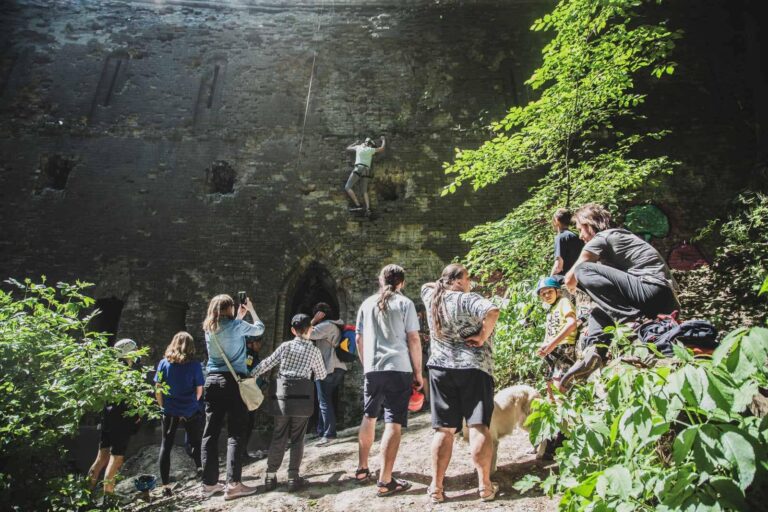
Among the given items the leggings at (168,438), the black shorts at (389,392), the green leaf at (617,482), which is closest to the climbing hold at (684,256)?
the black shorts at (389,392)

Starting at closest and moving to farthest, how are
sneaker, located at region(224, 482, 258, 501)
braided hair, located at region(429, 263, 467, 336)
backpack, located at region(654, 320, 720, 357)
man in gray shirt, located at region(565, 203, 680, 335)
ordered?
backpack, located at region(654, 320, 720, 357) → man in gray shirt, located at region(565, 203, 680, 335) → braided hair, located at region(429, 263, 467, 336) → sneaker, located at region(224, 482, 258, 501)

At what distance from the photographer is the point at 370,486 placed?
3465 millimetres

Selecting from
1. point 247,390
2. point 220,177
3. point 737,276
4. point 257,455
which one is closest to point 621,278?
point 247,390

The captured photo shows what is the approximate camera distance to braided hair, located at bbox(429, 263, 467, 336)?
316 centimetres

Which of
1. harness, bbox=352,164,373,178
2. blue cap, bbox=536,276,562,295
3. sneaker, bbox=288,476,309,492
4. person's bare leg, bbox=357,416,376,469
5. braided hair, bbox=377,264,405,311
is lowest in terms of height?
sneaker, bbox=288,476,309,492

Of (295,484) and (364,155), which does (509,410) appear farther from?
(364,155)

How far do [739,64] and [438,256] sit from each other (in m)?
8.14

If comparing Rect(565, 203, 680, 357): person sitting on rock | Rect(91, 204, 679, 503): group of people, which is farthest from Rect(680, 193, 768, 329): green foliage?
Rect(565, 203, 680, 357): person sitting on rock

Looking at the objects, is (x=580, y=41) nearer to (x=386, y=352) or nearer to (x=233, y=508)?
(x=386, y=352)

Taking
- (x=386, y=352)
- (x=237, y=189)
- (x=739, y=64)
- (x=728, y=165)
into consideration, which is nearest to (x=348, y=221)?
(x=237, y=189)

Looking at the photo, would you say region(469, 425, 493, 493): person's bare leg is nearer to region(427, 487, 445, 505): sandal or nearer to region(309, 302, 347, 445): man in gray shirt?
region(427, 487, 445, 505): sandal

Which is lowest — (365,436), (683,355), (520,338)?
(365,436)

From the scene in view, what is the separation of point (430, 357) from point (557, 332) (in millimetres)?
1158

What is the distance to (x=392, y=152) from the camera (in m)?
9.79
